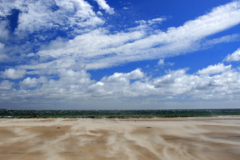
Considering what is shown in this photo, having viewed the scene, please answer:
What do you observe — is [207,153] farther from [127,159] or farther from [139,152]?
[127,159]

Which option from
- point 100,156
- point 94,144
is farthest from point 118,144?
point 100,156

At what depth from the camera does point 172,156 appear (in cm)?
1096

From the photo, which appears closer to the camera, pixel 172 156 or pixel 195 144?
pixel 172 156

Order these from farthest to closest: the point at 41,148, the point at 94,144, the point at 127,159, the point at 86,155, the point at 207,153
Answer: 1. the point at 94,144
2. the point at 41,148
3. the point at 207,153
4. the point at 86,155
5. the point at 127,159

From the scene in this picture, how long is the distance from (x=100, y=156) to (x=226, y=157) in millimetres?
8173

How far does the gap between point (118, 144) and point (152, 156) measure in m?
3.72

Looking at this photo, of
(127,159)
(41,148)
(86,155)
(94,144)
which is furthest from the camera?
(94,144)

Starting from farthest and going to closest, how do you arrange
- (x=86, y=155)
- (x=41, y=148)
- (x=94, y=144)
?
(x=94, y=144) < (x=41, y=148) < (x=86, y=155)

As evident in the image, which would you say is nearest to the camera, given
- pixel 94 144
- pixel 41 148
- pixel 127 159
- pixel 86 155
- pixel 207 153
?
pixel 127 159

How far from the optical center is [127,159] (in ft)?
33.6

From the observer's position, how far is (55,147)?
1285 centimetres

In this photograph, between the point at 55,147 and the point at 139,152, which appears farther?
the point at 55,147

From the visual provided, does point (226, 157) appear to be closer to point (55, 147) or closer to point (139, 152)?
point (139, 152)

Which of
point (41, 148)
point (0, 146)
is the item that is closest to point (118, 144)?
point (41, 148)
